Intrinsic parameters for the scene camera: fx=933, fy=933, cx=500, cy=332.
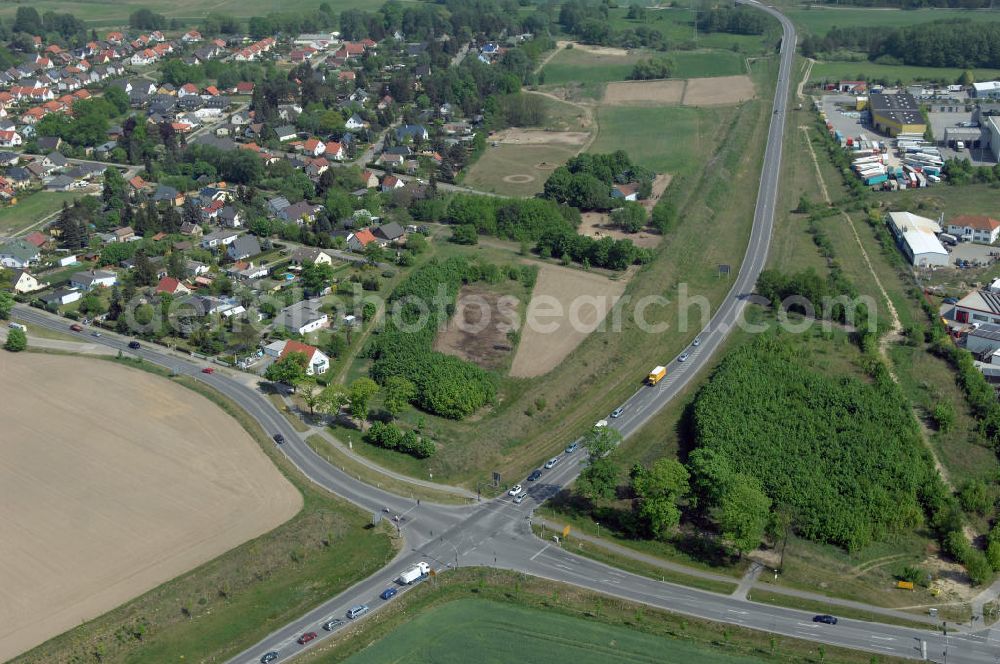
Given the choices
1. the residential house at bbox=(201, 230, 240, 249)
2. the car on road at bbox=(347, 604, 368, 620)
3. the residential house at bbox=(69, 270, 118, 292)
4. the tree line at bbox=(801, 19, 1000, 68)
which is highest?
the tree line at bbox=(801, 19, 1000, 68)

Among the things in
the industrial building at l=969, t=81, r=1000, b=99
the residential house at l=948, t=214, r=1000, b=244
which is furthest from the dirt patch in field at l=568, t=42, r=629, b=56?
the residential house at l=948, t=214, r=1000, b=244

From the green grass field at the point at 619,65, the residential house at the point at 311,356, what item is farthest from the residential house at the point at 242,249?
the green grass field at the point at 619,65

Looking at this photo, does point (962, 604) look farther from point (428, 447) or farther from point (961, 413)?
point (428, 447)

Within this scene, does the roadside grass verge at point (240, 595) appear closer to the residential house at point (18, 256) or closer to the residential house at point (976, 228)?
the residential house at point (18, 256)

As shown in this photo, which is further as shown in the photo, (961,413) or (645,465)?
(961,413)

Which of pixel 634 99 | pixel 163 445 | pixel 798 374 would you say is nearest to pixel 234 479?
pixel 163 445

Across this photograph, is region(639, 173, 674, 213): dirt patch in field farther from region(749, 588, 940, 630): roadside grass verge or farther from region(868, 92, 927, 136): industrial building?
region(749, 588, 940, 630): roadside grass verge
